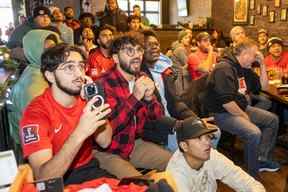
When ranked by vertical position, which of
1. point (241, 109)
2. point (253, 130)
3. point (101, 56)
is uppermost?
point (101, 56)

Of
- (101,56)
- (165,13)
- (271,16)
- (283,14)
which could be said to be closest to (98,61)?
(101,56)

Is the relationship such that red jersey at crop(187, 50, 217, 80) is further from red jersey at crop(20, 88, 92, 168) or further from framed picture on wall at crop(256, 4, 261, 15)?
framed picture on wall at crop(256, 4, 261, 15)

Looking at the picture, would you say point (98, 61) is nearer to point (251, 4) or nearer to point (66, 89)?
point (66, 89)

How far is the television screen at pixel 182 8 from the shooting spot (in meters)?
9.56

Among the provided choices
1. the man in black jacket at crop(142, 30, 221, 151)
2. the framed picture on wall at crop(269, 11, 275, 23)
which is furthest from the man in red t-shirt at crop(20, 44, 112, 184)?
the framed picture on wall at crop(269, 11, 275, 23)

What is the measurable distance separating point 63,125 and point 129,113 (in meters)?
0.48

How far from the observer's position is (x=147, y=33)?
9.57 feet

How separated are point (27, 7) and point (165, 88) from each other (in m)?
5.92

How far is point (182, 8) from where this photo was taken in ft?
32.1

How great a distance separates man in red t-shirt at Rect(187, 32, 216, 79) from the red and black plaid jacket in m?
2.09

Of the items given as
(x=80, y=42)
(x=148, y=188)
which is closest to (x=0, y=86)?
(x=148, y=188)

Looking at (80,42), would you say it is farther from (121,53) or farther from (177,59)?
(121,53)

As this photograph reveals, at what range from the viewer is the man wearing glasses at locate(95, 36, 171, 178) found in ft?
6.56

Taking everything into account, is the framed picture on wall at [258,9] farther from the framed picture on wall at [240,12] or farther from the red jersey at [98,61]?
the red jersey at [98,61]
